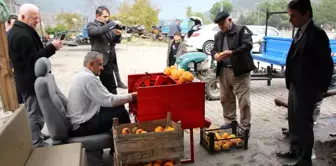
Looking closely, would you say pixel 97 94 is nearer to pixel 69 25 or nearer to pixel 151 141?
pixel 151 141

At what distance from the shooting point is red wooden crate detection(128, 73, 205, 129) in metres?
3.07

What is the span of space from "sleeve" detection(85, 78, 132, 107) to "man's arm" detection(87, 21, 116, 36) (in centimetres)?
195

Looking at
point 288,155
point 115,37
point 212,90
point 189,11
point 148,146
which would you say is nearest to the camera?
point 148,146

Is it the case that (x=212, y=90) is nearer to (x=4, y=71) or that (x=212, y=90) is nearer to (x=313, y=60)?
(x=313, y=60)

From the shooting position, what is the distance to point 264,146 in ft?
13.5

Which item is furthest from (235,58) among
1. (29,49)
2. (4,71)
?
(4,71)

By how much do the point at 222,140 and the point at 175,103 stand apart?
112cm

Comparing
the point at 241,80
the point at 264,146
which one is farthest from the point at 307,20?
the point at 264,146

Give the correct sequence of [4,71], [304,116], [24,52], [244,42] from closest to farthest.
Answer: [4,71] → [304,116] → [24,52] → [244,42]

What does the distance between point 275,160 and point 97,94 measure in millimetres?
2307

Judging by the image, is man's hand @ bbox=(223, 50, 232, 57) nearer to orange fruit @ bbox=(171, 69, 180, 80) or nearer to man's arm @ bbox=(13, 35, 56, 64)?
orange fruit @ bbox=(171, 69, 180, 80)

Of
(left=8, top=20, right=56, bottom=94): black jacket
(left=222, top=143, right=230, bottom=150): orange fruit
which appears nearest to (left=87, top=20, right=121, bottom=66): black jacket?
(left=8, top=20, right=56, bottom=94): black jacket

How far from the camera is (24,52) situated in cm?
354

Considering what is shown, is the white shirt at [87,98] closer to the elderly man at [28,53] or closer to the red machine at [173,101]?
the red machine at [173,101]
